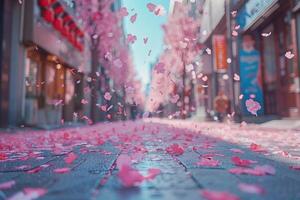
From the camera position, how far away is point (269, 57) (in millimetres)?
13656

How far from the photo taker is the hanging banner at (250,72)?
1425 centimetres

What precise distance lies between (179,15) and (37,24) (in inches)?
610

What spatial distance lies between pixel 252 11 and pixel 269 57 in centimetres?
204

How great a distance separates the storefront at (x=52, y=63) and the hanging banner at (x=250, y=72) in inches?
322

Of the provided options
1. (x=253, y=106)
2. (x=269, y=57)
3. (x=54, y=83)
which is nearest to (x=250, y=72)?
(x=269, y=57)

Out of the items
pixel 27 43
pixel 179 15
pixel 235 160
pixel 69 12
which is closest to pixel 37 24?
pixel 27 43

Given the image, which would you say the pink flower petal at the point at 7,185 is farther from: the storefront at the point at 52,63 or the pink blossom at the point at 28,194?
the storefront at the point at 52,63

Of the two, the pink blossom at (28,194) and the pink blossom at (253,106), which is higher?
the pink blossom at (253,106)

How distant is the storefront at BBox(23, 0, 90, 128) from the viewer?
39.5 ft

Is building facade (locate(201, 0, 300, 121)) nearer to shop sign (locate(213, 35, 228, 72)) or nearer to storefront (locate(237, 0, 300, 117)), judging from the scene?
storefront (locate(237, 0, 300, 117))

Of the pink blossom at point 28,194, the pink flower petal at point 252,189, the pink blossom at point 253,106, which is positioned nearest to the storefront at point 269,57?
the pink blossom at point 253,106

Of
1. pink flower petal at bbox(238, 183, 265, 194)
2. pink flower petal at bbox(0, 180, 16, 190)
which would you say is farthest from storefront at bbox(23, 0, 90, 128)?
pink flower petal at bbox(238, 183, 265, 194)

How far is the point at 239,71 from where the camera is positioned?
50.1 feet

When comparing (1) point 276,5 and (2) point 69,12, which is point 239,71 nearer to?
(1) point 276,5
